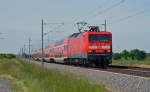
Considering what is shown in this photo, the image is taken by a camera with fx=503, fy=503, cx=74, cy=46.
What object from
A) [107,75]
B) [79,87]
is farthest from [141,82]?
[107,75]

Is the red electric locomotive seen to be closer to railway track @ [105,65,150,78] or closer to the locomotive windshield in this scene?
the locomotive windshield

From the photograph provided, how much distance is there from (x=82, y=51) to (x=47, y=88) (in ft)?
77.2

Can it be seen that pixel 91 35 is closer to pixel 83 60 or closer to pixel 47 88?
pixel 83 60

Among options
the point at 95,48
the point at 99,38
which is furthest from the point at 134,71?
the point at 99,38

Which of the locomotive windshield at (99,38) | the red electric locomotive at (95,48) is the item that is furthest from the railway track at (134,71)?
the locomotive windshield at (99,38)

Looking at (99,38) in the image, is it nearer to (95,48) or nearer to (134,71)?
(95,48)

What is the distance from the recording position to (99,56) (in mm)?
42469

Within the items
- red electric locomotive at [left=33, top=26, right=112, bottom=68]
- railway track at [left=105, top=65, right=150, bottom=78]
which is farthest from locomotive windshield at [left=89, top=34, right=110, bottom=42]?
railway track at [left=105, top=65, right=150, bottom=78]

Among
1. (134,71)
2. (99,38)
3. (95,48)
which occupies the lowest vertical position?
(134,71)

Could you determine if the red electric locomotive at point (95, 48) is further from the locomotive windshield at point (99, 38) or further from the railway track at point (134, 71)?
the railway track at point (134, 71)

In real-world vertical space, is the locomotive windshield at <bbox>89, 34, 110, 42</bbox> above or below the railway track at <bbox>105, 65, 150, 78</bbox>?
above

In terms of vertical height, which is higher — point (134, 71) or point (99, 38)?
point (99, 38)

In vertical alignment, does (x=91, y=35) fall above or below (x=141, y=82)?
above

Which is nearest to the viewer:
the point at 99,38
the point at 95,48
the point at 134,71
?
the point at 134,71
